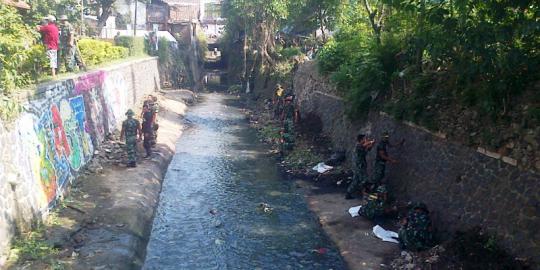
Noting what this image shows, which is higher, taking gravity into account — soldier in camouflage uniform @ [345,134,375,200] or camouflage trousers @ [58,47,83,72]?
camouflage trousers @ [58,47,83,72]

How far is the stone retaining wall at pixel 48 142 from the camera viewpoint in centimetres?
970

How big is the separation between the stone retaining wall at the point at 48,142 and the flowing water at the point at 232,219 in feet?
9.54

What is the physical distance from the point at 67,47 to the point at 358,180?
12247mm

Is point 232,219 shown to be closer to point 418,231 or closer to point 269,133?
point 418,231

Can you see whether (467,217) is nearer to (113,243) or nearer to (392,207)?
(392,207)

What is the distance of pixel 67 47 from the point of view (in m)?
18.0

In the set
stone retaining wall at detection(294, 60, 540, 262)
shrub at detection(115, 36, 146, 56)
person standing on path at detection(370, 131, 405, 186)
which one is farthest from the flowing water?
shrub at detection(115, 36, 146, 56)

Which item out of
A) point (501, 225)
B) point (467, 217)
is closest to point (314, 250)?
point (467, 217)

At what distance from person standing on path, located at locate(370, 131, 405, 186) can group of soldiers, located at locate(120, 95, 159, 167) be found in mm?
8478

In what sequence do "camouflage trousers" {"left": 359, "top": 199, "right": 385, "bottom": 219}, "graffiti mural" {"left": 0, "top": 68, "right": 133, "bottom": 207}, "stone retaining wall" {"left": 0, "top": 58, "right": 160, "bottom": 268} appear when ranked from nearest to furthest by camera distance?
1. "stone retaining wall" {"left": 0, "top": 58, "right": 160, "bottom": 268}
2. "graffiti mural" {"left": 0, "top": 68, "right": 133, "bottom": 207}
3. "camouflage trousers" {"left": 359, "top": 199, "right": 385, "bottom": 219}

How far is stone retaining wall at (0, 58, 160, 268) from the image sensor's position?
382 inches

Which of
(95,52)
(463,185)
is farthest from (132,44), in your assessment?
(463,185)

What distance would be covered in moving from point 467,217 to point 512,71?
11.1ft

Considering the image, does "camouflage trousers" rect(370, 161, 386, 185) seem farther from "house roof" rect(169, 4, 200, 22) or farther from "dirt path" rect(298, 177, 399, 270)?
"house roof" rect(169, 4, 200, 22)
